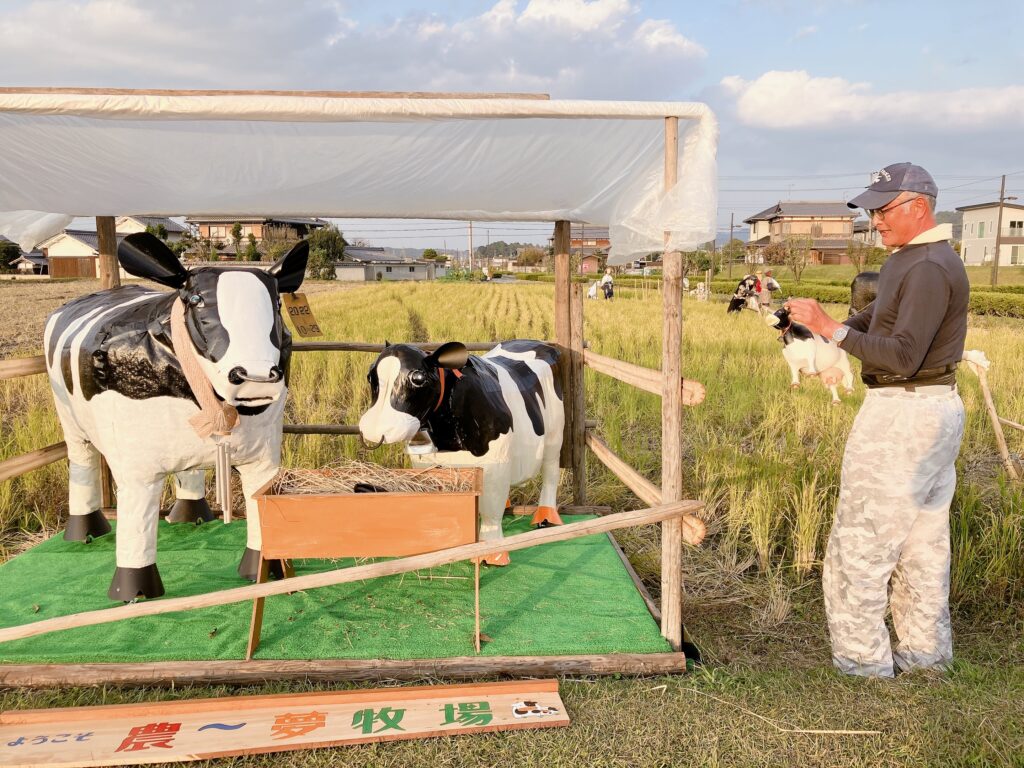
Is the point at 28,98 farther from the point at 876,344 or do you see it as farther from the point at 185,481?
the point at 876,344

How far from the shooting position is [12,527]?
4133mm

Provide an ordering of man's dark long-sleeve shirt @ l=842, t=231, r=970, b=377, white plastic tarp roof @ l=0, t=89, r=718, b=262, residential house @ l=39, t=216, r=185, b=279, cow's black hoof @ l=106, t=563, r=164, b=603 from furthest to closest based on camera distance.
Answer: residential house @ l=39, t=216, r=185, b=279, cow's black hoof @ l=106, t=563, r=164, b=603, man's dark long-sleeve shirt @ l=842, t=231, r=970, b=377, white plastic tarp roof @ l=0, t=89, r=718, b=262

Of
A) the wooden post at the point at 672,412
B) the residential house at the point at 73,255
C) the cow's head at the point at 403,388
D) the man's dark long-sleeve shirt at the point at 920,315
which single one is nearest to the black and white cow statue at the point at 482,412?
the cow's head at the point at 403,388

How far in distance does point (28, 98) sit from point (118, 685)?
2.01m

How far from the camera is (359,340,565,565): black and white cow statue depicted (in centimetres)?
279

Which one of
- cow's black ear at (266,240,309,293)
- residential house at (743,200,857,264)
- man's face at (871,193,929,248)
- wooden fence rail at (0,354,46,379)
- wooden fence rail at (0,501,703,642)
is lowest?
wooden fence rail at (0,501,703,642)

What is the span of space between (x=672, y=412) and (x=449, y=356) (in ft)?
3.05

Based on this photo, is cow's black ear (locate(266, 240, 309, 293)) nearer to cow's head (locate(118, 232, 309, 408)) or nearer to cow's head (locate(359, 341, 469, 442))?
cow's head (locate(118, 232, 309, 408))

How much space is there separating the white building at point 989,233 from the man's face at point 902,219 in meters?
42.7

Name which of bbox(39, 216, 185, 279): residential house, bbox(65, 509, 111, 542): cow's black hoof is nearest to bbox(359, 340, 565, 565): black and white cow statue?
bbox(65, 509, 111, 542): cow's black hoof

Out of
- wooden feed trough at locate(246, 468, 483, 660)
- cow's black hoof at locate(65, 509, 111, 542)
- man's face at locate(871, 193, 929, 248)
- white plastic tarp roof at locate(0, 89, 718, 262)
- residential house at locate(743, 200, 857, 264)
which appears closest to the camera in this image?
white plastic tarp roof at locate(0, 89, 718, 262)

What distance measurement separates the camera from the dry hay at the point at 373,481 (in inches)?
110

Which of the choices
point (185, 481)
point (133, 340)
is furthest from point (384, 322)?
point (133, 340)

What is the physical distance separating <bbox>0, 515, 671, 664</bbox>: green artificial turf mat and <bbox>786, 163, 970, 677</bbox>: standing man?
77 centimetres
